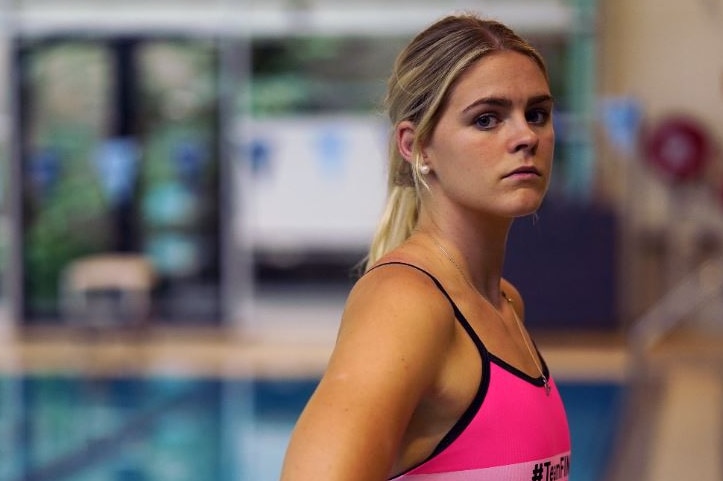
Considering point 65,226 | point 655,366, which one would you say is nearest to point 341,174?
point 65,226

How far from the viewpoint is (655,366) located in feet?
29.7

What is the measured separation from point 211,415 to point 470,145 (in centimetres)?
636

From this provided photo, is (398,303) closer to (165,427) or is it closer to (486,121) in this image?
(486,121)

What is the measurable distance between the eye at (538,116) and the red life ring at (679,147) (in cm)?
966

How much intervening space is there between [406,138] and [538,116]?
0.14 metres

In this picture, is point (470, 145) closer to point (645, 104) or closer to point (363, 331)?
point (363, 331)

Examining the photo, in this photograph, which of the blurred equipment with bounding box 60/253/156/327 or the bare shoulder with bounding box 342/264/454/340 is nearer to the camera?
the bare shoulder with bounding box 342/264/454/340

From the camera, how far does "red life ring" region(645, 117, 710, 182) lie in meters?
10.8

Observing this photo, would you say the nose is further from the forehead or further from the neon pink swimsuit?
the neon pink swimsuit

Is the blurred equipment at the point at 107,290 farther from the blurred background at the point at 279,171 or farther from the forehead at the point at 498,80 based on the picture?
the forehead at the point at 498,80

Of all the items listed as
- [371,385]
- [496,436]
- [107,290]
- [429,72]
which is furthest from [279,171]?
[371,385]

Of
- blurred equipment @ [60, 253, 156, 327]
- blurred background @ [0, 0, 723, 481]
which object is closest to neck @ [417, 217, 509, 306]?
blurred background @ [0, 0, 723, 481]

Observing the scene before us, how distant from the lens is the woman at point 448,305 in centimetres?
110

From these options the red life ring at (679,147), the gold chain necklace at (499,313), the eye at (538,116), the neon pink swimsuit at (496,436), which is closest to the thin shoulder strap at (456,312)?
the neon pink swimsuit at (496,436)
